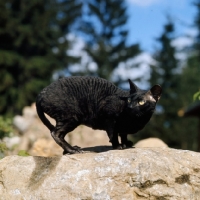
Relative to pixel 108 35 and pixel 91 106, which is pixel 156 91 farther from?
pixel 108 35

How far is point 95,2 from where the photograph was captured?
111ft

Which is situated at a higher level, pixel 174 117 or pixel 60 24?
pixel 60 24

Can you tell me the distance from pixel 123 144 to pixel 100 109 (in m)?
0.67

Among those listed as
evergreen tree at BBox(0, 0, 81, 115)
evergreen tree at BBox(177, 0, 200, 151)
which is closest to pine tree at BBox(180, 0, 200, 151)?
evergreen tree at BBox(177, 0, 200, 151)

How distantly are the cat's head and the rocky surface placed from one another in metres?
0.52

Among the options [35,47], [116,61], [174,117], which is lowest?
[174,117]

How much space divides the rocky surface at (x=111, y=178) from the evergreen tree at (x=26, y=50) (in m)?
21.4

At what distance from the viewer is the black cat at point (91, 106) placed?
563 cm

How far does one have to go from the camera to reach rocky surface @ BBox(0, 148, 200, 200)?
503 cm

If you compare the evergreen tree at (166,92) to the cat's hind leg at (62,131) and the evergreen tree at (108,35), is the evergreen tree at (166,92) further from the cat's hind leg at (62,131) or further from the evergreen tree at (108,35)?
the cat's hind leg at (62,131)

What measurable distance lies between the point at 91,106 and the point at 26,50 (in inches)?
973

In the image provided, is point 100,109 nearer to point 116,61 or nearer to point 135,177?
point 135,177

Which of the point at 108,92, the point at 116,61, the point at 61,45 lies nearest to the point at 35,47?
the point at 61,45

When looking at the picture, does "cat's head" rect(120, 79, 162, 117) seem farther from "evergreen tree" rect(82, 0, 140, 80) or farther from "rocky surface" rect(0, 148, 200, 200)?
"evergreen tree" rect(82, 0, 140, 80)
